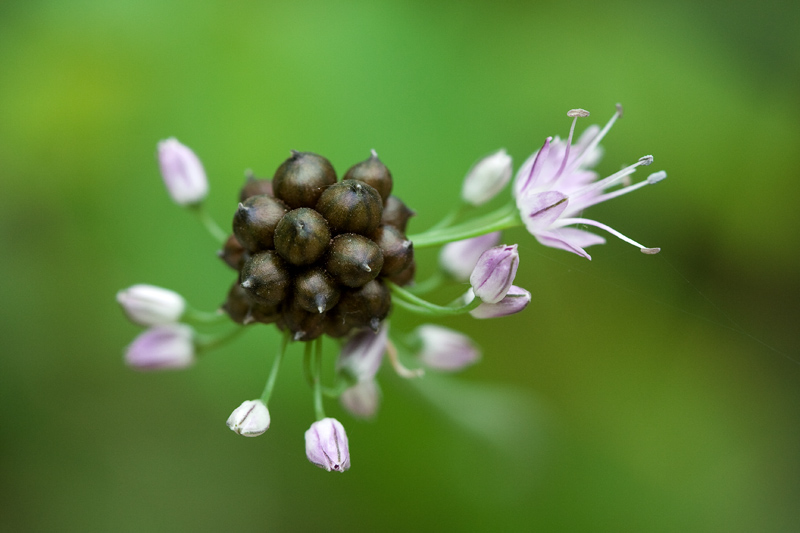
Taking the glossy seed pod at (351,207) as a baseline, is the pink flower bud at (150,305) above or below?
below

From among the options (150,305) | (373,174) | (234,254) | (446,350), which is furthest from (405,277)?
(150,305)

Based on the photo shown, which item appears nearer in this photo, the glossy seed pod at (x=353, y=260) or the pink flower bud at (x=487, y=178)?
the glossy seed pod at (x=353, y=260)

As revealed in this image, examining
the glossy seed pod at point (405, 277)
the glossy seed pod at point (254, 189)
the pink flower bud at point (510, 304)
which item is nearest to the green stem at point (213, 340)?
the glossy seed pod at point (254, 189)

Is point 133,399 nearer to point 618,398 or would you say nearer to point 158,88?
point 158,88

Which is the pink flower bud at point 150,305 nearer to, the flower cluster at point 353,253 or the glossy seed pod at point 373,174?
the flower cluster at point 353,253

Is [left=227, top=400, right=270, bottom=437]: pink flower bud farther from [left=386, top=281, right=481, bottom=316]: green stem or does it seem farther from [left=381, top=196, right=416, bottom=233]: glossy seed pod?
[left=381, top=196, right=416, bottom=233]: glossy seed pod
